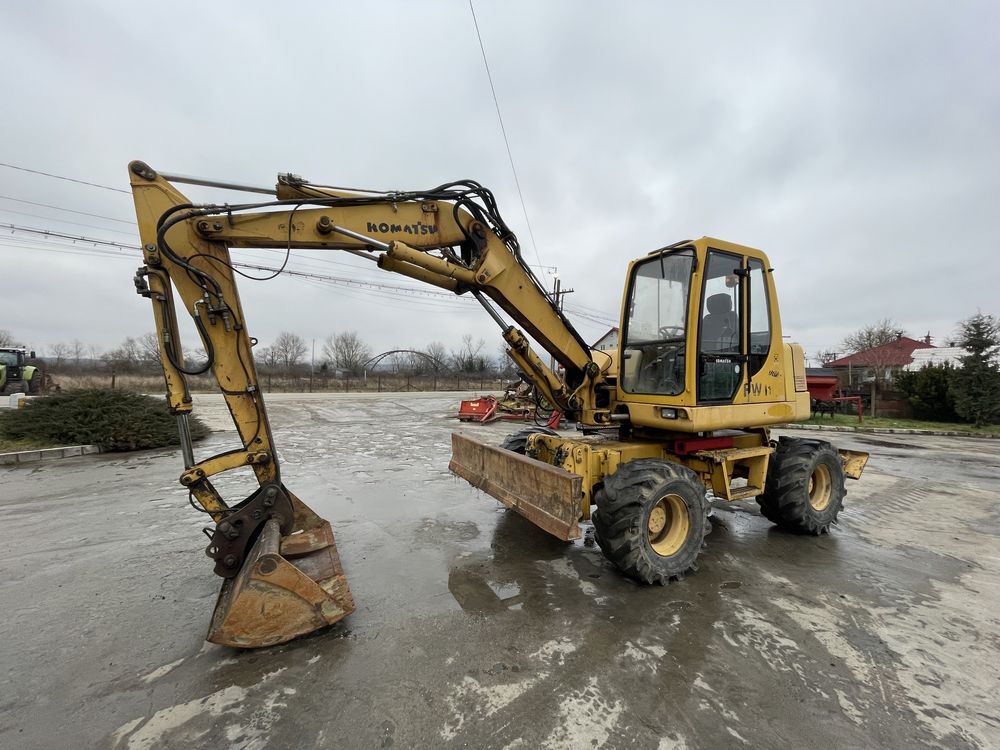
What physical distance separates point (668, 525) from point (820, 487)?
262 cm

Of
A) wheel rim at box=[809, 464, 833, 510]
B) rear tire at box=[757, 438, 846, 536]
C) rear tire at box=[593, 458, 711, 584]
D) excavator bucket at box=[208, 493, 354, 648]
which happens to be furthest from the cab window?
excavator bucket at box=[208, 493, 354, 648]

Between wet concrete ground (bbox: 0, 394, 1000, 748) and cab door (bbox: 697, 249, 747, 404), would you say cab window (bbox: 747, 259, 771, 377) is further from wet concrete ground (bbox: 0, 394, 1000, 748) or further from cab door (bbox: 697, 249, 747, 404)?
wet concrete ground (bbox: 0, 394, 1000, 748)

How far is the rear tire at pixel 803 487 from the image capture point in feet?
15.7

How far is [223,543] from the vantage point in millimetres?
3297

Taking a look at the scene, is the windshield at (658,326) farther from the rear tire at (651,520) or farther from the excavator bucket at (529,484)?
the excavator bucket at (529,484)

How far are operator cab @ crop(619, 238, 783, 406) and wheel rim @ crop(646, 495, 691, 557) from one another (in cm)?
90

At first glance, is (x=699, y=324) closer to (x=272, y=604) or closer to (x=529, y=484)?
(x=529, y=484)

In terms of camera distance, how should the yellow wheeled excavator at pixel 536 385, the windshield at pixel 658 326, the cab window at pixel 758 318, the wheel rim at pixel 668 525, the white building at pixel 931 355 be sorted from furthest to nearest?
the white building at pixel 931 355 < the cab window at pixel 758 318 < the windshield at pixel 658 326 < the wheel rim at pixel 668 525 < the yellow wheeled excavator at pixel 536 385

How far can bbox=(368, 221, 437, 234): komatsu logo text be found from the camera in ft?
11.8

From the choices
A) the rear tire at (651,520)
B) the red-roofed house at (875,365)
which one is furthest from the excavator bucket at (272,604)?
the red-roofed house at (875,365)

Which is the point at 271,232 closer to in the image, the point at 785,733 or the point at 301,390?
the point at 785,733

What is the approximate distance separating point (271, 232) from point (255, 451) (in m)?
1.70

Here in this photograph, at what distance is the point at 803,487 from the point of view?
4.77m

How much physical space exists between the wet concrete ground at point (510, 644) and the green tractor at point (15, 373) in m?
18.9
